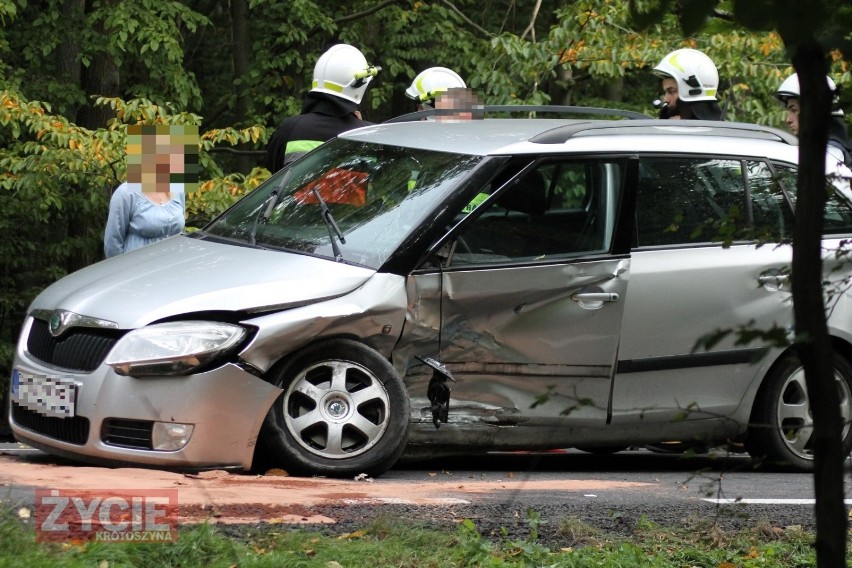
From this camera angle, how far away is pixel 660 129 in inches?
285

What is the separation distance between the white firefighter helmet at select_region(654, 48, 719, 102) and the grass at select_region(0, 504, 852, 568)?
4814 mm

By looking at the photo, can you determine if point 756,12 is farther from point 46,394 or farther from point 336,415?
point 46,394

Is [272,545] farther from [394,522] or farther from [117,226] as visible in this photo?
[117,226]

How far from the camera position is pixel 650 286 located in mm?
6723

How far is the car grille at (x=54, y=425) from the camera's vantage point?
571 centimetres

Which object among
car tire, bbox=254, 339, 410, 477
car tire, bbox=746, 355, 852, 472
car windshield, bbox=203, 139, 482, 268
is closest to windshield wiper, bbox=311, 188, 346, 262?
car windshield, bbox=203, 139, 482, 268

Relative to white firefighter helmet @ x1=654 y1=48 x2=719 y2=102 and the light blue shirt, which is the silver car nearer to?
the light blue shirt

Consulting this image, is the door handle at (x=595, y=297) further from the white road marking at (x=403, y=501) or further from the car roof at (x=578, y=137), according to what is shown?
the white road marking at (x=403, y=501)

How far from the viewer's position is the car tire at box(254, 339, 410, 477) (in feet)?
19.2

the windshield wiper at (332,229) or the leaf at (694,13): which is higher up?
the leaf at (694,13)

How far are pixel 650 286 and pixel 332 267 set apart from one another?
162 centimetres

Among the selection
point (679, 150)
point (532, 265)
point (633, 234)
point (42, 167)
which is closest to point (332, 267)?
point (532, 265)

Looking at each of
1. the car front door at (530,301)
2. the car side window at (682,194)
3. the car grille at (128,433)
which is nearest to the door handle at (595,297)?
the car front door at (530,301)

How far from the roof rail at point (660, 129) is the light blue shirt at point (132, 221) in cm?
214
